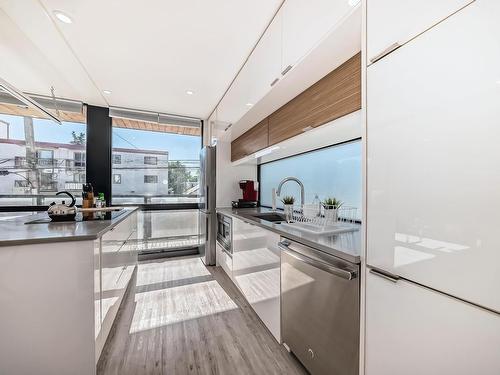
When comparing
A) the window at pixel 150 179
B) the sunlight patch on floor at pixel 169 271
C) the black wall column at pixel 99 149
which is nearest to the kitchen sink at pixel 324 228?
the sunlight patch on floor at pixel 169 271

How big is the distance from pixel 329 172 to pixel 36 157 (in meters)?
3.97

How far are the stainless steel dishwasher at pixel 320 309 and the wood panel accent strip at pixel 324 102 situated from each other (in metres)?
0.84

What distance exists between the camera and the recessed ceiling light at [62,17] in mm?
1619

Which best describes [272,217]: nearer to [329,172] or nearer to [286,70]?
[329,172]

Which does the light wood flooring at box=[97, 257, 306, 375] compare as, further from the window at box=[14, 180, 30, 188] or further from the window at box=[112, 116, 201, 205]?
the window at box=[14, 180, 30, 188]

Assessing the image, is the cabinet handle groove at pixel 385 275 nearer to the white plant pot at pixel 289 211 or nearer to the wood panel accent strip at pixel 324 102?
the wood panel accent strip at pixel 324 102

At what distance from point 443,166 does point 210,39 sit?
Answer: 1.97 meters

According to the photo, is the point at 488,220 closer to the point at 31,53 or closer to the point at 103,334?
the point at 103,334

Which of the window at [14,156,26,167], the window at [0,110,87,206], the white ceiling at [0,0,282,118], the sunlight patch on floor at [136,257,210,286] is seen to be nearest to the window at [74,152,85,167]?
A: the window at [0,110,87,206]

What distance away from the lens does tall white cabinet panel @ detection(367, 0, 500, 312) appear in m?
0.59

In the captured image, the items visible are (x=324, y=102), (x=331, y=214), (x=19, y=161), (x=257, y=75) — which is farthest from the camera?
(x=19, y=161)

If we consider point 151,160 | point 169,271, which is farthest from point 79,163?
point 169,271

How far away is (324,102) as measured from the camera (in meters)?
1.46

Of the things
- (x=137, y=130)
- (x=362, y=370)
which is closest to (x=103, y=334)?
(x=362, y=370)
